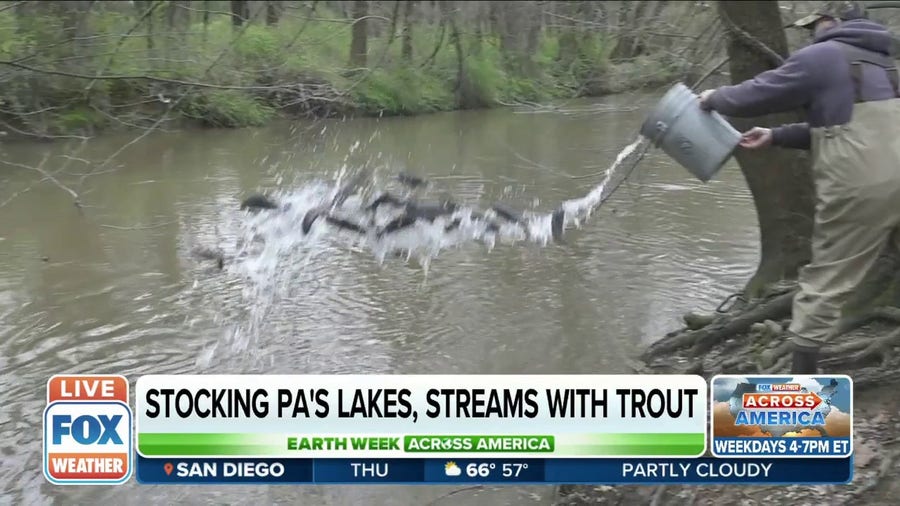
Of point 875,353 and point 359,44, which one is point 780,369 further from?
point 359,44

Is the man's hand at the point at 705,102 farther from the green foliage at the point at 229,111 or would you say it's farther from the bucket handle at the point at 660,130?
the green foliage at the point at 229,111

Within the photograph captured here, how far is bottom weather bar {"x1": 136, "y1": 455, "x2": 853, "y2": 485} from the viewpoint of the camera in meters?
3.87

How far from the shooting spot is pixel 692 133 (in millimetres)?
4637

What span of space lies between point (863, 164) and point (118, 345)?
568cm

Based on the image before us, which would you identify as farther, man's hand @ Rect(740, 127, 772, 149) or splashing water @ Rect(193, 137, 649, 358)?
splashing water @ Rect(193, 137, 649, 358)

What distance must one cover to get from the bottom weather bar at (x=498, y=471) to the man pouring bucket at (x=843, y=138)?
0.75 m

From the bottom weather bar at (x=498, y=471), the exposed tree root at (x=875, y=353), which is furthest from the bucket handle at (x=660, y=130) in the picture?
the bottom weather bar at (x=498, y=471)

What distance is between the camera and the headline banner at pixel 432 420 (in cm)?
396

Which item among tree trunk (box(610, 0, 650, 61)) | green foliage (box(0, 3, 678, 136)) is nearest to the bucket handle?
green foliage (box(0, 3, 678, 136))

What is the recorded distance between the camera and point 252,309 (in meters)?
8.03

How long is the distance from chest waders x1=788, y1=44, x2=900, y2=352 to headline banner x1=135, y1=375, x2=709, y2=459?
757 millimetres

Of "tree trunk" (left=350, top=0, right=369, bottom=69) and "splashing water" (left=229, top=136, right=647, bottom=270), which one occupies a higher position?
"tree trunk" (left=350, top=0, right=369, bottom=69)

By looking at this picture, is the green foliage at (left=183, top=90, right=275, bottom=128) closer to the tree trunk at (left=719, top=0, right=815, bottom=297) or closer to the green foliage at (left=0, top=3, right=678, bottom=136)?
the green foliage at (left=0, top=3, right=678, bottom=136)

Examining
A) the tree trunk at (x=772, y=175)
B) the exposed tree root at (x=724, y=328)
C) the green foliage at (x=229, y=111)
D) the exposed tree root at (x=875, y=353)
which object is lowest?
the green foliage at (x=229, y=111)
